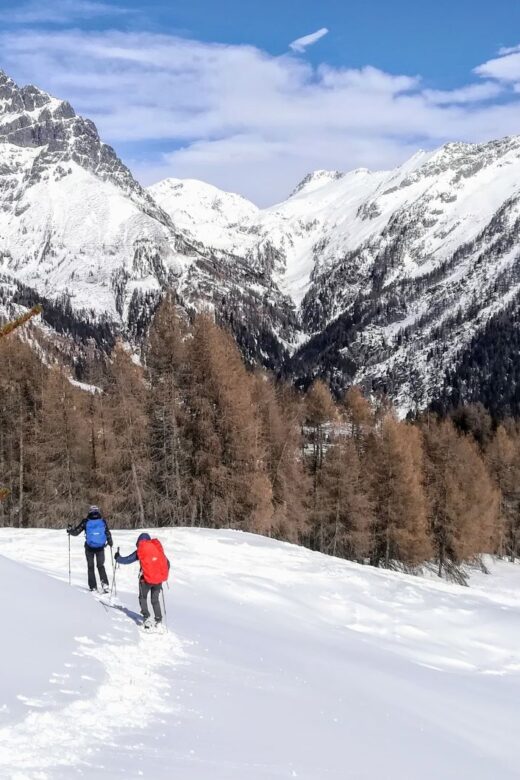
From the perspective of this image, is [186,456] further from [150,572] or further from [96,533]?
[150,572]

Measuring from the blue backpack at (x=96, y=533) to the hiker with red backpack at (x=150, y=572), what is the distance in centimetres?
180

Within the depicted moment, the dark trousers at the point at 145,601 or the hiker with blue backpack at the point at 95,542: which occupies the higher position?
the hiker with blue backpack at the point at 95,542

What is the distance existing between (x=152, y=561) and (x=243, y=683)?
4.06 m

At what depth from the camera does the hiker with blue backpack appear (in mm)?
16750

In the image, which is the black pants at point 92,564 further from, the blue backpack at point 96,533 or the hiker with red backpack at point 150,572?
the hiker with red backpack at point 150,572

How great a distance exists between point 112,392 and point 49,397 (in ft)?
11.1

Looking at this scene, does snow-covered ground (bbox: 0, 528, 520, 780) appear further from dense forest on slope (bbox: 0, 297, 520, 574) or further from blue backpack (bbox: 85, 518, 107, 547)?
dense forest on slope (bbox: 0, 297, 520, 574)

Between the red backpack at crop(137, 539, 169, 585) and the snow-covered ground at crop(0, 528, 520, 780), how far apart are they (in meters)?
1.01

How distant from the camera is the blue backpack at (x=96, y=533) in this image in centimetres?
1700

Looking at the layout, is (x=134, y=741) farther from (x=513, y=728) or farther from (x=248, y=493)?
(x=248, y=493)

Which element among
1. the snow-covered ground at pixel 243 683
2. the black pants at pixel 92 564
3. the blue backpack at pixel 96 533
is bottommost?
the snow-covered ground at pixel 243 683

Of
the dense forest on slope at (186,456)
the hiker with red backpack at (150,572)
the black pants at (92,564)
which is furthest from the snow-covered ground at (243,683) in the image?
the dense forest on slope at (186,456)

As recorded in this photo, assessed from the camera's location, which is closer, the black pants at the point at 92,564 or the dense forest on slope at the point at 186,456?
the black pants at the point at 92,564

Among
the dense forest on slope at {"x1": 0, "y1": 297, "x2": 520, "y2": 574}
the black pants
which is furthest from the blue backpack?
the dense forest on slope at {"x1": 0, "y1": 297, "x2": 520, "y2": 574}
